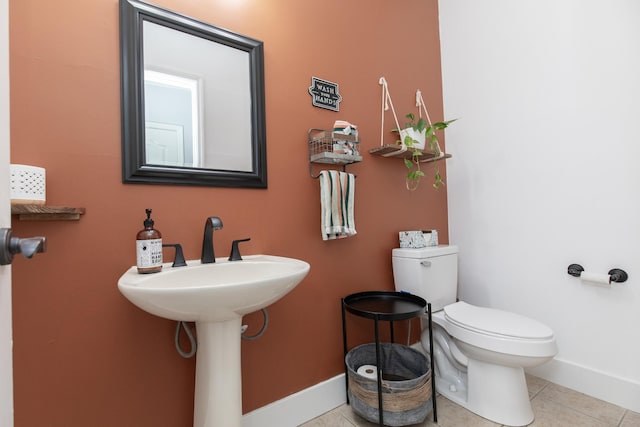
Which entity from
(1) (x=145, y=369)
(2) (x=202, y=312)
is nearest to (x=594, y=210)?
(2) (x=202, y=312)

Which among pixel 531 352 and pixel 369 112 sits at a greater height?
pixel 369 112

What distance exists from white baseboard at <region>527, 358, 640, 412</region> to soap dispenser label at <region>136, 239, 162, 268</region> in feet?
6.77

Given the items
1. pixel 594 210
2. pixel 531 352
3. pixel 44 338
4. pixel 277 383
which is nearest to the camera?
pixel 44 338

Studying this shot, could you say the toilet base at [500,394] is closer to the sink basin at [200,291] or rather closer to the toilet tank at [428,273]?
the toilet tank at [428,273]

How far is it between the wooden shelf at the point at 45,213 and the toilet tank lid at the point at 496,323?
63.2 inches

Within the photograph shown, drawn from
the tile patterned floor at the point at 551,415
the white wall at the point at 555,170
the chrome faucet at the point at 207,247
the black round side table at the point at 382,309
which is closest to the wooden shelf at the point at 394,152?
the white wall at the point at 555,170

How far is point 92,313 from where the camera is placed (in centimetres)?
102

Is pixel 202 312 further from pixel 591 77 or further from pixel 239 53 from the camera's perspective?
pixel 591 77

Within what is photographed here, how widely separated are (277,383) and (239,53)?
4.81 feet

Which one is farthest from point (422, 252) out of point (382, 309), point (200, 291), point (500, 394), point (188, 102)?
point (188, 102)

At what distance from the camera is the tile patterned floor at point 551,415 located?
1.37 meters

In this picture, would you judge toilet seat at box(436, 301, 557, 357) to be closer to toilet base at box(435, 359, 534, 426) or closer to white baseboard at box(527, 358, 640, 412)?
toilet base at box(435, 359, 534, 426)

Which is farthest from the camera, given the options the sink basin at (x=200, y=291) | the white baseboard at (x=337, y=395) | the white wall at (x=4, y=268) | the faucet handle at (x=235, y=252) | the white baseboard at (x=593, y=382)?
the white baseboard at (x=593, y=382)

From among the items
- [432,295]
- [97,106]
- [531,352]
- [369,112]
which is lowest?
[531,352]
